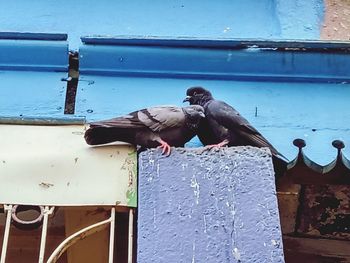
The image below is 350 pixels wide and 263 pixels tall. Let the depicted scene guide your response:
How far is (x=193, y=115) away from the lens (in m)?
3.39

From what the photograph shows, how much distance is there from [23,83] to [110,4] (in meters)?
0.71

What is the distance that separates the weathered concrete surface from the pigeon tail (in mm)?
99

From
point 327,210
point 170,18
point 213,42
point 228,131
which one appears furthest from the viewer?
point 170,18

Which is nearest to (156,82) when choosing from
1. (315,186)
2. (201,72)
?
(201,72)

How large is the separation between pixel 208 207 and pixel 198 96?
0.58 metres

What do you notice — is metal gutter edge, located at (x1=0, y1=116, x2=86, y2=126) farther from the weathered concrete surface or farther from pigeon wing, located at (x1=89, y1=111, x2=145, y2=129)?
the weathered concrete surface

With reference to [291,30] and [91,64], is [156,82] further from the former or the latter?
[291,30]

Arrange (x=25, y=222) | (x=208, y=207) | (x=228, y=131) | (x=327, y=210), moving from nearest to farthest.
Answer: (x=208, y=207) → (x=25, y=222) → (x=228, y=131) → (x=327, y=210)

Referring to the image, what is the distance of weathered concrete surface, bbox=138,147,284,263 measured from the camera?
3074 mm

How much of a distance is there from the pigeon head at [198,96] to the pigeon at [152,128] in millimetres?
189

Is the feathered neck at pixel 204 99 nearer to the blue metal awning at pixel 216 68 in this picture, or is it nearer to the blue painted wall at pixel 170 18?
the blue metal awning at pixel 216 68

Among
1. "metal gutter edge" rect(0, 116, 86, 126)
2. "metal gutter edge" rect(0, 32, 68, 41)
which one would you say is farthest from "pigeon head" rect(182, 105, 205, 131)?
"metal gutter edge" rect(0, 32, 68, 41)

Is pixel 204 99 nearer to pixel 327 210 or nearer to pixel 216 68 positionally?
pixel 216 68

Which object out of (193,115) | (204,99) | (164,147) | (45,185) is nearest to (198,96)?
(204,99)
